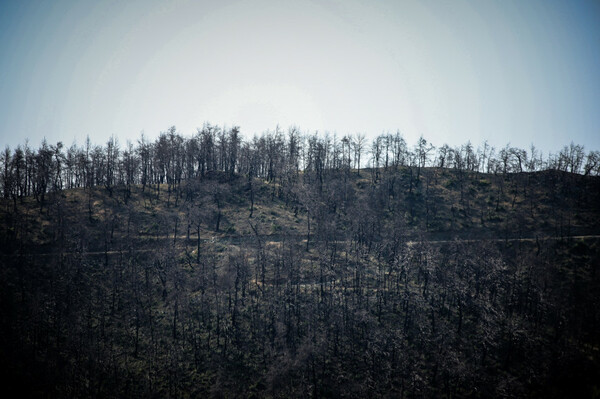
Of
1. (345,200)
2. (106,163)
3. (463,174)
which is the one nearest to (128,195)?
(106,163)

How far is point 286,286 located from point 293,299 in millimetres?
3133

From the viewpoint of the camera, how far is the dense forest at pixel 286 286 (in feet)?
139

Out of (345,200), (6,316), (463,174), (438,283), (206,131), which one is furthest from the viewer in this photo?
(463,174)

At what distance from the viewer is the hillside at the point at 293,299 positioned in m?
42.2

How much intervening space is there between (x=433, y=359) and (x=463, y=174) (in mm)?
71590

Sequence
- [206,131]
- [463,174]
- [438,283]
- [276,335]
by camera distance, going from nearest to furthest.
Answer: [276,335]
[438,283]
[206,131]
[463,174]

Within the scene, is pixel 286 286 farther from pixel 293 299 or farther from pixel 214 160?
pixel 214 160

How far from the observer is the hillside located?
1661 inches

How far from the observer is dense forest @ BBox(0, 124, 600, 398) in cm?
4241

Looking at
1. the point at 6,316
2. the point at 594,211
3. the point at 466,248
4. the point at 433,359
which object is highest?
the point at 594,211

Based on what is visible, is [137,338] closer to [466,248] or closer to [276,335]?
[276,335]

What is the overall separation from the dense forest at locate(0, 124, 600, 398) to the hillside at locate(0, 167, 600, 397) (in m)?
0.27

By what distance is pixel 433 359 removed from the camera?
45375 millimetres

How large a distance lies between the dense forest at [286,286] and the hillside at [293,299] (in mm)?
274
